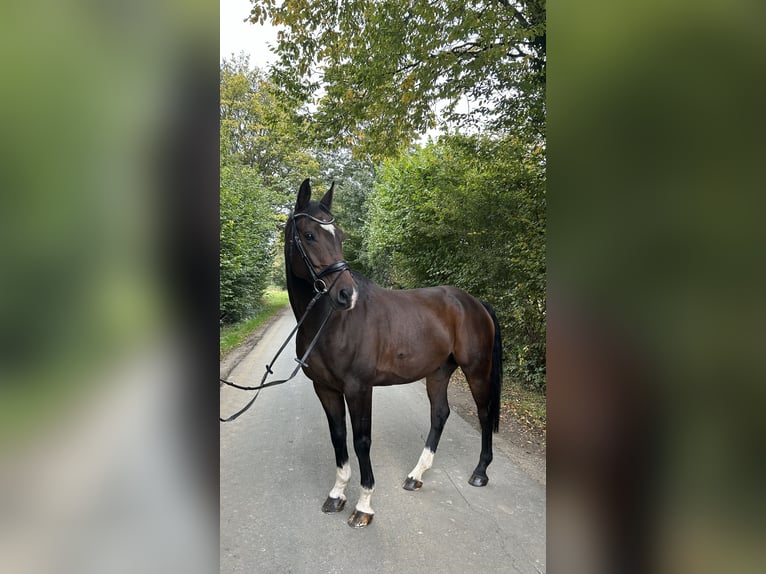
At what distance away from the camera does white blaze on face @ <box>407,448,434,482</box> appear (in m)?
2.89

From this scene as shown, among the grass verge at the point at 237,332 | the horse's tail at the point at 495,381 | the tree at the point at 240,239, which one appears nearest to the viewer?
the horse's tail at the point at 495,381

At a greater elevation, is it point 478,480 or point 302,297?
point 302,297

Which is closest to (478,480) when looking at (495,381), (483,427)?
(483,427)

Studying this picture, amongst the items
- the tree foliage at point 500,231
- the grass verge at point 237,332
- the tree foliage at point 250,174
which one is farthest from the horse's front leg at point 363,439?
the grass verge at point 237,332

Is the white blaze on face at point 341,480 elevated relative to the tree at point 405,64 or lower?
lower

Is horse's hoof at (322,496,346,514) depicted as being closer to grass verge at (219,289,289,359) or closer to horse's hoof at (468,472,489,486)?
horse's hoof at (468,472,489,486)

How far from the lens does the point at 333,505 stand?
2518mm

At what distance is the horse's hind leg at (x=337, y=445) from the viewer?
8.32 feet

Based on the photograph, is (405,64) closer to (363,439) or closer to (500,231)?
(500,231)

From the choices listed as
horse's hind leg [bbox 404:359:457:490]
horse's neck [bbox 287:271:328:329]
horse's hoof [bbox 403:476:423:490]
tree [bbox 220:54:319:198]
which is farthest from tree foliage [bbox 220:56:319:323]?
horse's hoof [bbox 403:476:423:490]

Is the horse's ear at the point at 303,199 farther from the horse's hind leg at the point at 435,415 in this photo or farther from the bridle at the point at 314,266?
the horse's hind leg at the point at 435,415

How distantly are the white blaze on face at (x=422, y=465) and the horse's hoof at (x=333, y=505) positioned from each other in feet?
2.01

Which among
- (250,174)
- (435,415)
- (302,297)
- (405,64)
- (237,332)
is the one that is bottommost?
(237,332)

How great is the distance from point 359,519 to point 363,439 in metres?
0.48
